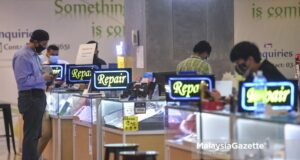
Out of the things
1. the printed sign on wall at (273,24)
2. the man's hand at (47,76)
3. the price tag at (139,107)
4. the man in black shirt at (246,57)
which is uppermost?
the printed sign on wall at (273,24)

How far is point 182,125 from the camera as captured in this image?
549 centimetres

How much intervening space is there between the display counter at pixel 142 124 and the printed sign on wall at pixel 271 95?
2289 millimetres

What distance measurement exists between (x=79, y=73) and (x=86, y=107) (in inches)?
44.4

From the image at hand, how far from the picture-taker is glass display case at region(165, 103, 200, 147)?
5.18 m

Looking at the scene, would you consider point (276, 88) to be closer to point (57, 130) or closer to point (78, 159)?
point (78, 159)

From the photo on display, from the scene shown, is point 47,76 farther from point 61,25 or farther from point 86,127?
point 61,25

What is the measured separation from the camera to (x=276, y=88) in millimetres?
4496

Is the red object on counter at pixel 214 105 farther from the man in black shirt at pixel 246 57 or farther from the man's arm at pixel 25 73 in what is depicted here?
the man's arm at pixel 25 73

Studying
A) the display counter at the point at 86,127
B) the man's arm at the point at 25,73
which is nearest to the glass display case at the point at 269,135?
the display counter at the point at 86,127

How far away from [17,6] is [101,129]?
673cm

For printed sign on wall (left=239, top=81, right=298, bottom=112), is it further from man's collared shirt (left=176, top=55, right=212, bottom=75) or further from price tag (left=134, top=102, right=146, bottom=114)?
man's collared shirt (left=176, top=55, right=212, bottom=75)

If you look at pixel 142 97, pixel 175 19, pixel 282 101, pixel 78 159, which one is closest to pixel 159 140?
pixel 142 97

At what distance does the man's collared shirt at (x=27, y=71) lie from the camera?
25.5 feet

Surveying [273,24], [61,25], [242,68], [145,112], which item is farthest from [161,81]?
[273,24]
